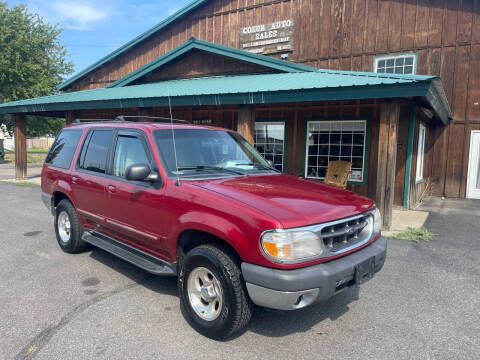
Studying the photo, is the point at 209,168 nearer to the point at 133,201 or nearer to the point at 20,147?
the point at 133,201

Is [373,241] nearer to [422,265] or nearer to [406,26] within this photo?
[422,265]

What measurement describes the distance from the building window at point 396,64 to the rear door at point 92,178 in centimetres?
1081

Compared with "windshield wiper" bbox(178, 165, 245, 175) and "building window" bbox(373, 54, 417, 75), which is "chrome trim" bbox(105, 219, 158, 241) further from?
"building window" bbox(373, 54, 417, 75)

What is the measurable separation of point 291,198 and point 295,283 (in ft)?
2.62

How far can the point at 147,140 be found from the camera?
3.79 meters

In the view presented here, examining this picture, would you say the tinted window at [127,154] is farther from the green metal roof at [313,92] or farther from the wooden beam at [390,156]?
the wooden beam at [390,156]

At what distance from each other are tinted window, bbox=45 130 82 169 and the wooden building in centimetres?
320

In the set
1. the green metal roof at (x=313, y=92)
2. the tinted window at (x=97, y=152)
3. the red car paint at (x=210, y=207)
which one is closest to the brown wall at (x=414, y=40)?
the green metal roof at (x=313, y=92)

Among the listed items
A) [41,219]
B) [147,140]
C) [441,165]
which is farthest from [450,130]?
[41,219]

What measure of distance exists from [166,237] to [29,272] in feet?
7.78

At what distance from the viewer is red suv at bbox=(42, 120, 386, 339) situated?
267 cm

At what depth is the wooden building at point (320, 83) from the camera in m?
9.51

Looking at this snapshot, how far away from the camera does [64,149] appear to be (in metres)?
5.37

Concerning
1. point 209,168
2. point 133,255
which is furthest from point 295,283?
point 133,255
